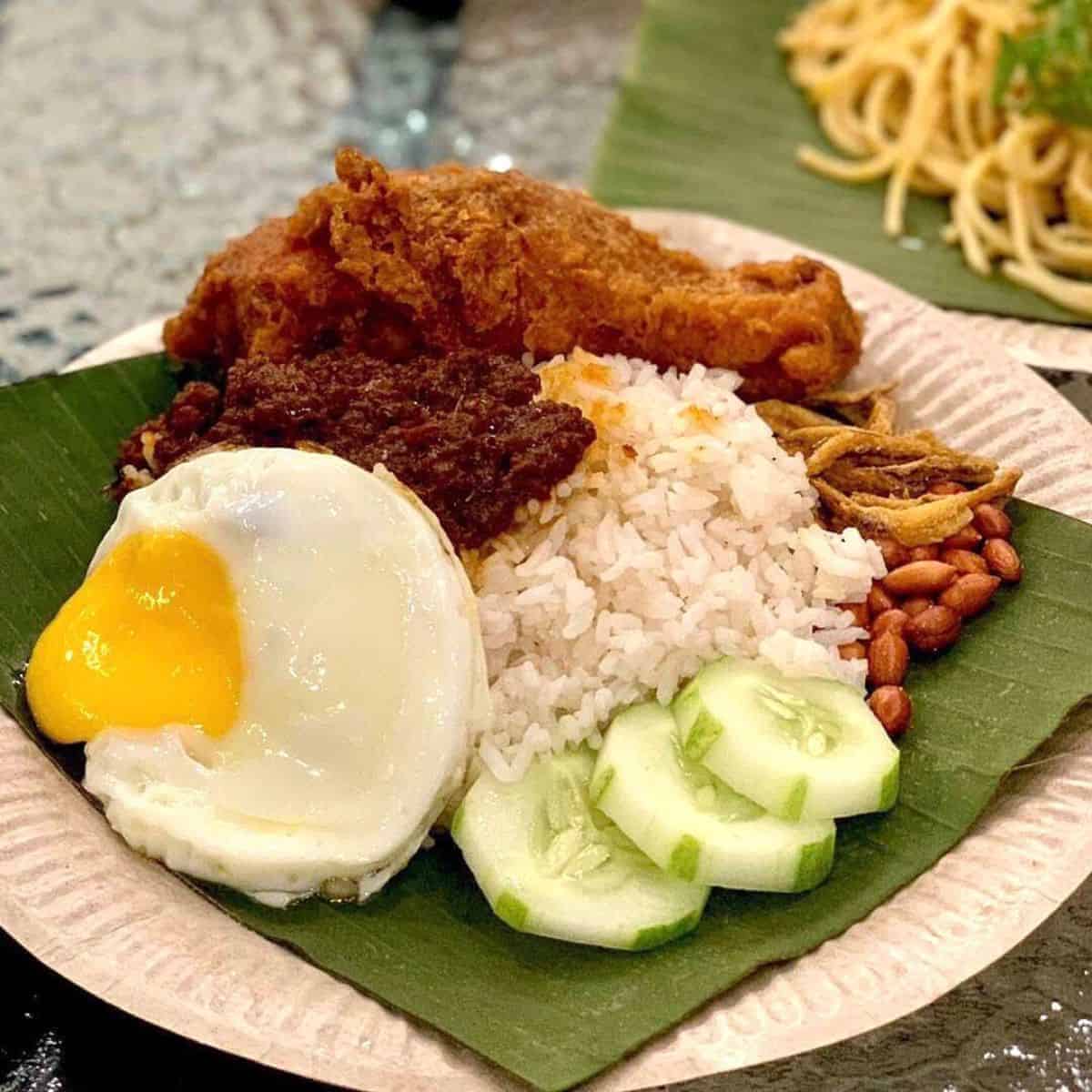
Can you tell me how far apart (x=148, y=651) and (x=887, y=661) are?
5.40 feet

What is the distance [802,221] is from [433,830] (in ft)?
12.0

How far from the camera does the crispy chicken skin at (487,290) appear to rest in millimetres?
3312

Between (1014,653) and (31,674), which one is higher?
(31,674)

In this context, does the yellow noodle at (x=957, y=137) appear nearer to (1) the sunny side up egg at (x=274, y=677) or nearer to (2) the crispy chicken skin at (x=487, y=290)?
(2) the crispy chicken skin at (x=487, y=290)

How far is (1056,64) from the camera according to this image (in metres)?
5.40

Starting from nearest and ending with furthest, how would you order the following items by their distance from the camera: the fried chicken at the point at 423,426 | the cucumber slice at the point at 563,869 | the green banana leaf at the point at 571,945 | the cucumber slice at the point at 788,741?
1. the green banana leaf at the point at 571,945
2. the cucumber slice at the point at 563,869
3. the cucumber slice at the point at 788,741
4. the fried chicken at the point at 423,426

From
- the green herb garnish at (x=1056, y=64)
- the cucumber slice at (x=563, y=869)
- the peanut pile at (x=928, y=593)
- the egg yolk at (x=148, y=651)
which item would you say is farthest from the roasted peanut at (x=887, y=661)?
the green herb garnish at (x=1056, y=64)

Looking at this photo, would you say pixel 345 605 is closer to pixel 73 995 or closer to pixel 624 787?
pixel 624 787

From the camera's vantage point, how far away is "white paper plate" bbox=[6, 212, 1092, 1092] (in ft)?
7.22

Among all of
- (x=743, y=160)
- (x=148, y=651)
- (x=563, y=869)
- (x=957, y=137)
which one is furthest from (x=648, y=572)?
(x=957, y=137)

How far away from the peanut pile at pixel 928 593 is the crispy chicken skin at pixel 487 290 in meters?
0.63

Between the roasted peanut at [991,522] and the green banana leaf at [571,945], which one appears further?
the roasted peanut at [991,522]

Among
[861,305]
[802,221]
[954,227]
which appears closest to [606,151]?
[802,221]

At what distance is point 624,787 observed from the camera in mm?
2637
